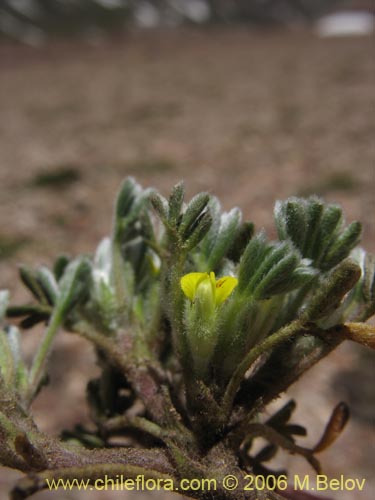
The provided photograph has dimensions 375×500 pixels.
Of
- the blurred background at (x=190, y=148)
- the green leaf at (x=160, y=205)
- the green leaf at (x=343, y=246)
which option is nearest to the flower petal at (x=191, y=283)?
the green leaf at (x=160, y=205)

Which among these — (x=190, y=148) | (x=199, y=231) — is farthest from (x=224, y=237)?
(x=190, y=148)

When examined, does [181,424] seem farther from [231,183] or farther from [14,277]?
[231,183]

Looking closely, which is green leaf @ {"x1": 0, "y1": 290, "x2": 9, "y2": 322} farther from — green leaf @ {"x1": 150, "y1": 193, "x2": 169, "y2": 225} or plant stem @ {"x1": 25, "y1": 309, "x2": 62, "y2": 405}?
green leaf @ {"x1": 150, "y1": 193, "x2": 169, "y2": 225}

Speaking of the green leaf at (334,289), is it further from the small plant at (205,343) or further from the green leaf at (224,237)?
the green leaf at (224,237)

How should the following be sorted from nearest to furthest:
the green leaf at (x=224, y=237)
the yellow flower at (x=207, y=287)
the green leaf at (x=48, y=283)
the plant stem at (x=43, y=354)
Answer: the yellow flower at (x=207, y=287), the green leaf at (x=224, y=237), the plant stem at (x=43, y=354), the green leaf at (x=48, y=283)

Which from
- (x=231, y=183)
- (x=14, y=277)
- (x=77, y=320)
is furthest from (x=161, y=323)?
(x=231, y=183)

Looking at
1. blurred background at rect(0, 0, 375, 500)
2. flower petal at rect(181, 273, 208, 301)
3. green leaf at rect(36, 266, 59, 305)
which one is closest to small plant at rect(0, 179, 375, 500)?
flower petal at rect(181, 273, 208, 301)
